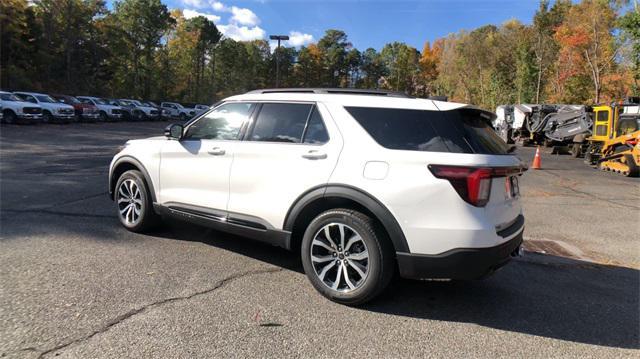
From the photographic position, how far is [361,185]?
12.0 ft

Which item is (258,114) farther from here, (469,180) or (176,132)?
(469,180)

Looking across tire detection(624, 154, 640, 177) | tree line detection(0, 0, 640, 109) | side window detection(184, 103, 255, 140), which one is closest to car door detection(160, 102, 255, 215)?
side window detection(184, 103, 255, 140)

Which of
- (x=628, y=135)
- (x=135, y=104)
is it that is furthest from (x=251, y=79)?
(x=628, y=135)

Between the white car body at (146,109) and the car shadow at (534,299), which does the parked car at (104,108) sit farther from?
the car shadow at (534,299)

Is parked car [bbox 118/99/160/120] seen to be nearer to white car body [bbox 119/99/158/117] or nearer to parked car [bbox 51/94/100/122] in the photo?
white car body [bbox 119/99/158/117]

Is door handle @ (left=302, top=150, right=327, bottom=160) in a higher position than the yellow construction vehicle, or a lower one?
lower

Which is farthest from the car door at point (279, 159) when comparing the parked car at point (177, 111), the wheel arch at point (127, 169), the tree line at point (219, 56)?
the parked car at point (177, 111)

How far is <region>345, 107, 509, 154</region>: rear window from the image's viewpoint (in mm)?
3523

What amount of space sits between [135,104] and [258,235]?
3797 cm

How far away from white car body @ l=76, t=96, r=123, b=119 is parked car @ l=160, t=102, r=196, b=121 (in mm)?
10673

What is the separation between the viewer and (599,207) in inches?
362

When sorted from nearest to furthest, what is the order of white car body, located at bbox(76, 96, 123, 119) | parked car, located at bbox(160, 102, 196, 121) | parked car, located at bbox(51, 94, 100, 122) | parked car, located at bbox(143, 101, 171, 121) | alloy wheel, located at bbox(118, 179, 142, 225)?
alloy wheel, located at bbox(118, 179, 142, 225) < parked car, located at bbox(51, 94, 100, 122) < white car body, located at bbox(76, 96, 123, 119) < parked car, located at bbox(143, 101, 171, 121) < parked car, located at bbox(160, 102, 196, 121)

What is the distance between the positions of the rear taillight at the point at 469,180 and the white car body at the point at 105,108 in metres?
33.8

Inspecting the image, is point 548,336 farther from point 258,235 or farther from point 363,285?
point 258,235
